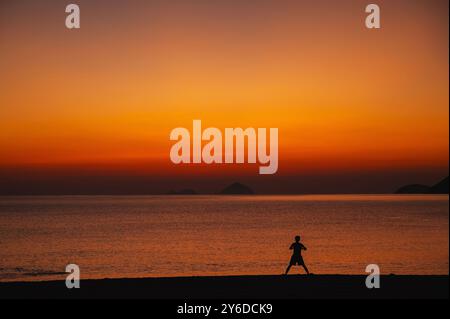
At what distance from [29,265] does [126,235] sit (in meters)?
33.2

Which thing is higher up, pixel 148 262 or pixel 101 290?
pixel 101 290

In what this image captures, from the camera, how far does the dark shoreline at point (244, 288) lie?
16.1 meters

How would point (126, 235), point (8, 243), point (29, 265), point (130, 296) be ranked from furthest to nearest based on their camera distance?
point (126, 235) → point (8, 243) → point (29, 265) → point (130, 296)

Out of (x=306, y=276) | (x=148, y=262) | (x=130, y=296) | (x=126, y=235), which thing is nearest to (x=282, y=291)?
(x=306, y=276)

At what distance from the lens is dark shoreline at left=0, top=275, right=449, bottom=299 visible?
16.1 m

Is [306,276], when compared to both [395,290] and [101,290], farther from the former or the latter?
[101,290]

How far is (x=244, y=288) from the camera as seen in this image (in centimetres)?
1744

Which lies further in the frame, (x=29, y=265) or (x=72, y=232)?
(x=72, y=232)

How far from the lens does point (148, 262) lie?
52031mm

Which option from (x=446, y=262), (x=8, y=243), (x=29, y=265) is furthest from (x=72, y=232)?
(x=446, y=262)

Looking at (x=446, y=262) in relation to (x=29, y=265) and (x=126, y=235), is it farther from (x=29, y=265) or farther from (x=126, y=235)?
(x=126, y=235)
